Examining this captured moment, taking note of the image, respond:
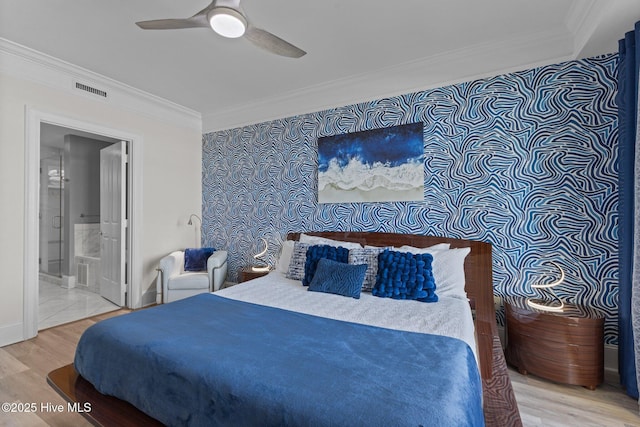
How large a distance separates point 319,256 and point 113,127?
290 cm

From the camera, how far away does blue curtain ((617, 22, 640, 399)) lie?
2.01 metres

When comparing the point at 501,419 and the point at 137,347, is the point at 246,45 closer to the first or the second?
the point at 137,347

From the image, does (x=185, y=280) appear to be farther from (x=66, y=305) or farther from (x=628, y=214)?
(x=628, y=214)

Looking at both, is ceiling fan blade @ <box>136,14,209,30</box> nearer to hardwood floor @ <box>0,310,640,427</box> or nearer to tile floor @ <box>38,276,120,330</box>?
hardwood floor @ <box>0,310,640,427</box>

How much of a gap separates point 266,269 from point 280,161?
4.47ft

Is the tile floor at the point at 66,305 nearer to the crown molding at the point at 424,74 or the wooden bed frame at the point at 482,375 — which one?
the wooden bed frame at the point at 482,375

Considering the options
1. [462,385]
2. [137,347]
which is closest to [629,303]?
[462,385]

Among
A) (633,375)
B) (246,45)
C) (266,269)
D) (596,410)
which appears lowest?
(596,410)

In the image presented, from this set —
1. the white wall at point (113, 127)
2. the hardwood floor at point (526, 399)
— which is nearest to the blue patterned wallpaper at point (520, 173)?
the hardwood floor at point (526, 399)

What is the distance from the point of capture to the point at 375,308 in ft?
6.86

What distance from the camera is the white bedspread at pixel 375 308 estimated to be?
1.74m

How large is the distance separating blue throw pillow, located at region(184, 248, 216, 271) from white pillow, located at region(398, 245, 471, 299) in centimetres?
283

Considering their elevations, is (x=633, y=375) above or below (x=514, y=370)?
above

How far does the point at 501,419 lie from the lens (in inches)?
56.1
